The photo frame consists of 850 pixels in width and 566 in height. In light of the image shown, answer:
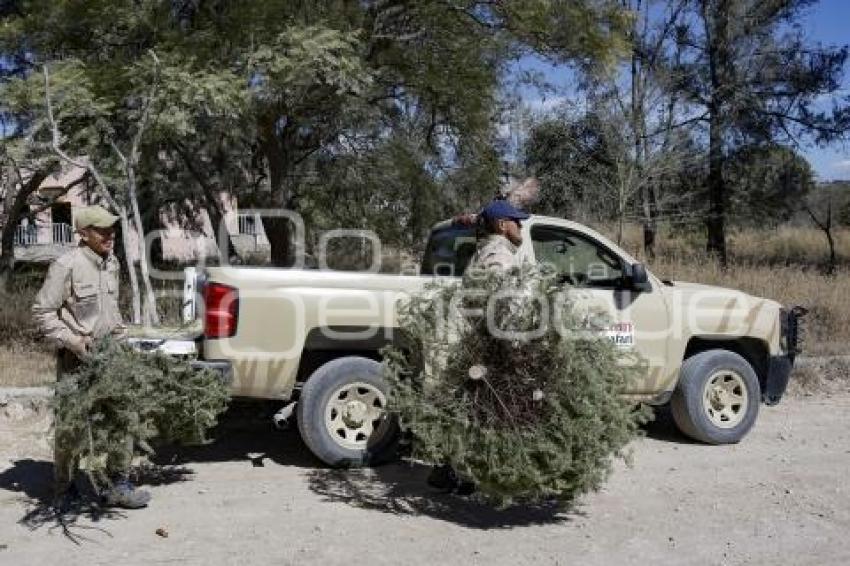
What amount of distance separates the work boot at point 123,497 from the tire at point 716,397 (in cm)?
428

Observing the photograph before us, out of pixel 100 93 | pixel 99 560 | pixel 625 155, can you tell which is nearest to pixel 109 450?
pixel 99 560

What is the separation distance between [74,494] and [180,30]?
7.40 meters

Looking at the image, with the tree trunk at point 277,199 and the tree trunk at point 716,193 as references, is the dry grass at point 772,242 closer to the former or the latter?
the tree trunk at point 716,193

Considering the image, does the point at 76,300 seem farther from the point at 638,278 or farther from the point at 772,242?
the point at 772,242

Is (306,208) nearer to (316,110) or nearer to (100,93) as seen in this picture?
(316,110)

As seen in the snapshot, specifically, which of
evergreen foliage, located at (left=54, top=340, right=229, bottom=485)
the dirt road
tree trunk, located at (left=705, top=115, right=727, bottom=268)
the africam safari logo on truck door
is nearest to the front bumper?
the dirt road

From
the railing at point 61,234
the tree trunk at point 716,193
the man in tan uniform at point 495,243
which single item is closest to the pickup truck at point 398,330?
the man in tan uniform at point 495,243

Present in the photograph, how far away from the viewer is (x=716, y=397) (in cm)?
790

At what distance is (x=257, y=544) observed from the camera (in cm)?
531

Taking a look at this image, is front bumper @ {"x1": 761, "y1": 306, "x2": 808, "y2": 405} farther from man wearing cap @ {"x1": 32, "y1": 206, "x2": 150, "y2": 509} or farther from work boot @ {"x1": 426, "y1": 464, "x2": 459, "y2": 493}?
man wearing cap @ {"x1": 32, "y1": 206, "x2": 150, "y2": 509}

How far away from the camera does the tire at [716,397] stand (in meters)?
7.75

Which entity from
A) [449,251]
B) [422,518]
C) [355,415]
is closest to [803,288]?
[449,251]

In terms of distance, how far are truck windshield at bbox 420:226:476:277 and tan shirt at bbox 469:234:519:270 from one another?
160 centimetres

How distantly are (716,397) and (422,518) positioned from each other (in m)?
3.20
